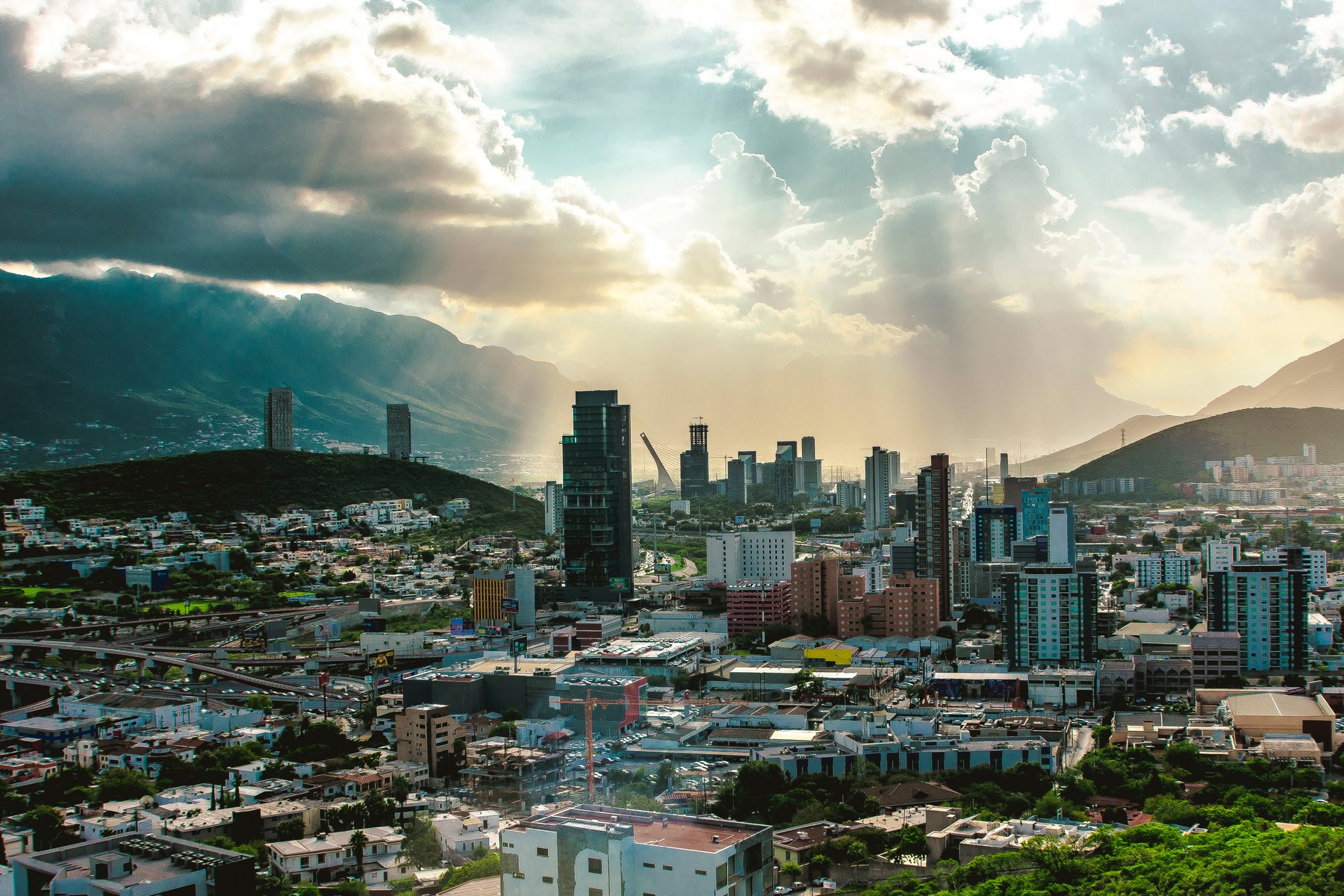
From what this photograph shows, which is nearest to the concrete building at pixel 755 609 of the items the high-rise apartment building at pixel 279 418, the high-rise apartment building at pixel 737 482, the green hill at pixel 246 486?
the green hill at pixel 246 486

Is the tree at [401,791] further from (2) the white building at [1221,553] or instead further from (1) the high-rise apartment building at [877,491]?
(1) the high-rise apartment building at [877,491]

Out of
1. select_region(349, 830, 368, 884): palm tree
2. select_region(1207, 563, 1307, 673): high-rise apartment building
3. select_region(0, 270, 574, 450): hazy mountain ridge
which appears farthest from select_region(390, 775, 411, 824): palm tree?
select_region(0, 270, 574, 450): hazy mountain ridge

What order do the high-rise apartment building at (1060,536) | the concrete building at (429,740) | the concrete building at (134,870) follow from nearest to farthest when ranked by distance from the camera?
the concrete building at (134,870) < the concrete building at (429,740) < the high-rise apartment building at (1060,536)

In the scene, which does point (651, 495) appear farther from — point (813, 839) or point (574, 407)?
point (813, 839)

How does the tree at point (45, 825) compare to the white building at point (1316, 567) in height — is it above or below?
below

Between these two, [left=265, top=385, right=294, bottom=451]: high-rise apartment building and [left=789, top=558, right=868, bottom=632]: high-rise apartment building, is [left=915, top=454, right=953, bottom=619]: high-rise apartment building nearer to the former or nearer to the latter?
[left=789, top=558, right=868, bottom=632]: high-rise apartment building

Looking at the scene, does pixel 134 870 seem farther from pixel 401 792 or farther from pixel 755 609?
pixel 755 609

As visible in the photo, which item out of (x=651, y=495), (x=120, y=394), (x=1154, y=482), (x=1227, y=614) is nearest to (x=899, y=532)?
(x=1227, y=614)
